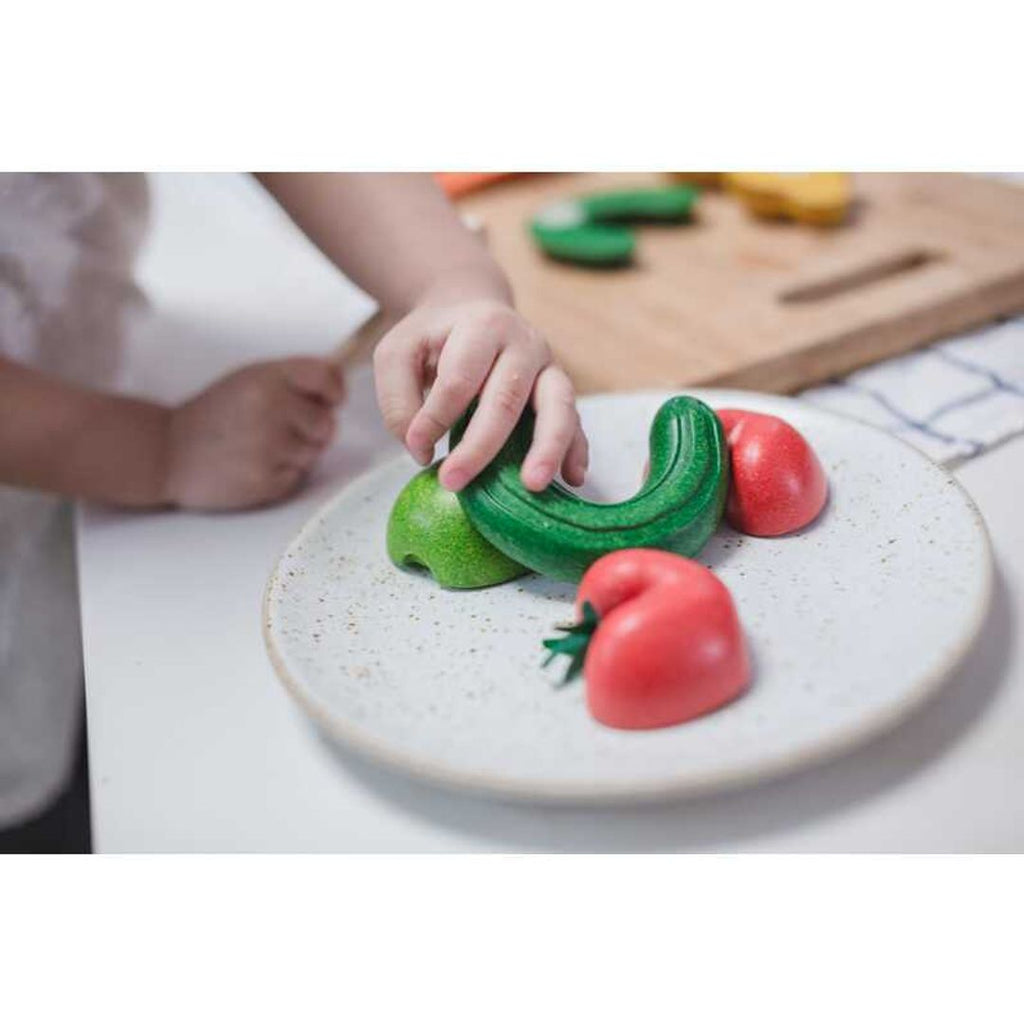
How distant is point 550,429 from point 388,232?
370mm

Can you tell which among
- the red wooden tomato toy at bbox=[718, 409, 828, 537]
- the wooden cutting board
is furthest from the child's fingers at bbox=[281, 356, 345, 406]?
the red wooden tomato toy at bbox=[718, 409, 828, 537]

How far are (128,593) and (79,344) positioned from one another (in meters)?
0.43

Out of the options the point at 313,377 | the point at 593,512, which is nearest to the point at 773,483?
the point at 593,512

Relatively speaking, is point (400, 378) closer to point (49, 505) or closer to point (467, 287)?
point (467, 287)

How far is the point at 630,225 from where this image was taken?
4.58ft

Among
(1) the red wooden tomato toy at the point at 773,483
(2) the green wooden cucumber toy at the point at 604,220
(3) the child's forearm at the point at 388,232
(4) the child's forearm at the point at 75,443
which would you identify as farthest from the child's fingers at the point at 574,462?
(2) the green wooden cucumber toy at the point at 604,220

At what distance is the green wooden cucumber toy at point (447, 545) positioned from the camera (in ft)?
2.33

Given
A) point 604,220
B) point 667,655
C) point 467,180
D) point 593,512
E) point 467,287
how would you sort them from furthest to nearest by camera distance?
point 467,180 < point 604,220 < point 467,287 < point 593,512 < point 667,655

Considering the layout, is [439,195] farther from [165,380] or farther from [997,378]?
[997,378]

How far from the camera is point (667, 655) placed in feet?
1.87

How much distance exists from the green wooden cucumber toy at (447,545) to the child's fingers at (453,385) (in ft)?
0.13

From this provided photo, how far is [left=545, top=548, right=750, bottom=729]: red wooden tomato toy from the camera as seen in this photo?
57 cm

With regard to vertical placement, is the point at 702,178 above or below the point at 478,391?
below

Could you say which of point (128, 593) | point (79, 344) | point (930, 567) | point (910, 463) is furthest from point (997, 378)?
point (79, 344)
